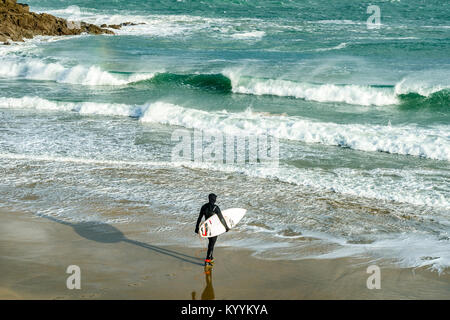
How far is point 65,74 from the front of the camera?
21609 millimetres

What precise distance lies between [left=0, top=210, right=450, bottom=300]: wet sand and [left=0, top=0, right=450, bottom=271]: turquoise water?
0.41 m

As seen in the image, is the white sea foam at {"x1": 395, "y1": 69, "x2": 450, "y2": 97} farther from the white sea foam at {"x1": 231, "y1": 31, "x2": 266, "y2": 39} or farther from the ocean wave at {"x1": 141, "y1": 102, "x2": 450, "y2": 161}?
the white sea foam at {"x1": 231, "y1": 31, "x2": 266, "y2": 39}

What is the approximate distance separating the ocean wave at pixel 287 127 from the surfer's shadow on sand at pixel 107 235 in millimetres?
6765

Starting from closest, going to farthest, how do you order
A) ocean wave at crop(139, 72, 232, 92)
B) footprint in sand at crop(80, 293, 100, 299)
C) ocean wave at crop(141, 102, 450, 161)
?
footprint in sand at crop(80, 293, 100, 299), ocean wave at crop(141, 102, 450, 161), ocean wave at crop(139, 72, 232, 92)

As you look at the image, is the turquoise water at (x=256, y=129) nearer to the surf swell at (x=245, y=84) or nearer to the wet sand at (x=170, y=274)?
the surf swell at (x=245, y=84)

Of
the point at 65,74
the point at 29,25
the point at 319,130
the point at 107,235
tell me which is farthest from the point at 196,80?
the point at 29,25

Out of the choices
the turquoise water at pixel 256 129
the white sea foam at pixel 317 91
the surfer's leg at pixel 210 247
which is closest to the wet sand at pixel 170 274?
the surfer's leg at pixel 210 247

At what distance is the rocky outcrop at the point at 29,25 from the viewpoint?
29594mm

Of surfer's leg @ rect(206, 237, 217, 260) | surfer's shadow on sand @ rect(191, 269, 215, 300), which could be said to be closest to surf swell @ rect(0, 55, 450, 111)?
surfer's leg @ rect(206, 237, 217, 260)

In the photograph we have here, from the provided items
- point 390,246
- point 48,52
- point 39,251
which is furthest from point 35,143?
point 48,52

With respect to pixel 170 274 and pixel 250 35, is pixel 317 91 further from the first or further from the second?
pixel 170 274

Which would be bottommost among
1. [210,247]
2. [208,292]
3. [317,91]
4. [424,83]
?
[208,292]

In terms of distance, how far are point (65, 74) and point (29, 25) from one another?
11.7 metres

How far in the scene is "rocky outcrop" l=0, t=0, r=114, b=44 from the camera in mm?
29594
